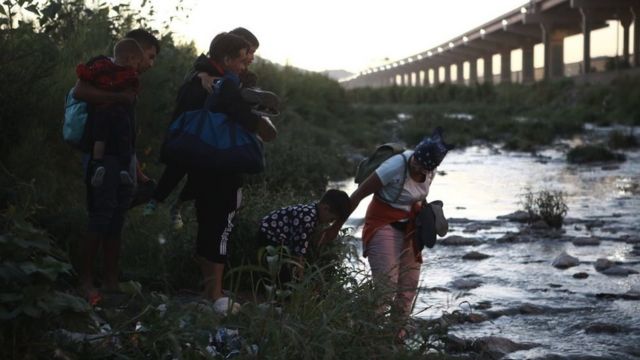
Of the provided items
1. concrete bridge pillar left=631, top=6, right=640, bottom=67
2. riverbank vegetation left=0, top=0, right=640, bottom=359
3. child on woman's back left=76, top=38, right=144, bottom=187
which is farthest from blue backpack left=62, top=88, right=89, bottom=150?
concrete bridge pillar left=631, top=6, right=640, bottom=67

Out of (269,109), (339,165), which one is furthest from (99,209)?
(339,165)

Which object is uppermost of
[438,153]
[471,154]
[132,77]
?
[132,77]

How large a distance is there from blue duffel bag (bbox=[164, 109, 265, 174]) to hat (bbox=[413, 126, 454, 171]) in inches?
38.6

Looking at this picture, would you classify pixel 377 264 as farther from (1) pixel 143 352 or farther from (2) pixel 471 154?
(2) pixel 471 154

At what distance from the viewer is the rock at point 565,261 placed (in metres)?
8.47

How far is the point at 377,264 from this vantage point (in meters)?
5.42

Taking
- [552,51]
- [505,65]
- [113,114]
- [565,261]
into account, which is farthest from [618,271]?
[505,65]

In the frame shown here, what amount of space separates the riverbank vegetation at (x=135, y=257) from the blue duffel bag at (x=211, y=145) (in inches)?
26.1

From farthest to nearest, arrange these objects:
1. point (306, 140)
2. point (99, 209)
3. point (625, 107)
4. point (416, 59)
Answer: point (416, 59) < point (625, 107) < point (306, 140) < point (99, 209)

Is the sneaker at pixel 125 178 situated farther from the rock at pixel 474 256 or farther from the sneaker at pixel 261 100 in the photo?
the rock at pixel 474 256

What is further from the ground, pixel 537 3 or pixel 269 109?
pixel 537 3

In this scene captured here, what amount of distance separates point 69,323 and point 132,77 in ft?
7.90

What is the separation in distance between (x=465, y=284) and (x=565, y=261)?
1506mm

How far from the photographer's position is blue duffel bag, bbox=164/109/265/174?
488 cm
